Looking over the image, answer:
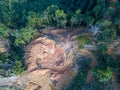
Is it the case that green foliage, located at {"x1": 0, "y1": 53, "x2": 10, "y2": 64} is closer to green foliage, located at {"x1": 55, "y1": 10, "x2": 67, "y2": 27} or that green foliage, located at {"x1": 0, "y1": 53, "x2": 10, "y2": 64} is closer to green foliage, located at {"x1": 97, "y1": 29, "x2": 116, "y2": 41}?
green foliage, located at {"x1": 55, "y1": 10, "x2": 67, "y2": 27}

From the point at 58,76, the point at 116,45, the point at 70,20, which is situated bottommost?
the point at 58,76

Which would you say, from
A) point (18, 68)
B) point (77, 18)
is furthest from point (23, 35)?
point (77, 18)

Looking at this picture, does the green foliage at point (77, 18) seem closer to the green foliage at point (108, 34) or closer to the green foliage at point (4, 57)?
the green foliage at point (108, 34)

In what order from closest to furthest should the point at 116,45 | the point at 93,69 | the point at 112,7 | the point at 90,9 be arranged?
the point at 93,69, the point at 116,45, the point at 112,7, the point at 90,9

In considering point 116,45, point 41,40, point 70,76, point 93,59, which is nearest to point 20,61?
point 41,40

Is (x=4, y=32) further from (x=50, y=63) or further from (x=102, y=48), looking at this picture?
(x=102, y=48)

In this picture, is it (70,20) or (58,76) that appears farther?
(70,20)

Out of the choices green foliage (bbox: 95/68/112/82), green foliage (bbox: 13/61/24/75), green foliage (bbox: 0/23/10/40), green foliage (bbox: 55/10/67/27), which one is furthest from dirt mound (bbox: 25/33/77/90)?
green foliage (bbox: 0/23/10/40)

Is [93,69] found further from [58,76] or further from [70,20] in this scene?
[70,20]
